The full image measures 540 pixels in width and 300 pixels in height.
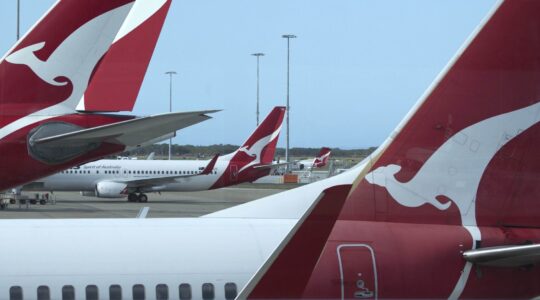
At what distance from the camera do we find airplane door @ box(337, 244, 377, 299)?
6.74 m

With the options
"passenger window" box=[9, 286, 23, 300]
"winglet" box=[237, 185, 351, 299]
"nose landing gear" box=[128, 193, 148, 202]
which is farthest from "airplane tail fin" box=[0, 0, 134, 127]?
"nose landing gear" box=[128, 193, 148, 202]

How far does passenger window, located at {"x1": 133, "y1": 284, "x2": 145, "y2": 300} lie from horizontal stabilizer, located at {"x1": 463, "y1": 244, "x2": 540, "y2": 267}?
245cm

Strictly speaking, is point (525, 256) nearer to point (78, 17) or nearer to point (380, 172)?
point (380, 172)

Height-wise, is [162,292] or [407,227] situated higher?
[407,227]

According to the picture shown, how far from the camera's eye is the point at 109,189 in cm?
4697

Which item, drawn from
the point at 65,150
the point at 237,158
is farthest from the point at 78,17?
the point at 237,158

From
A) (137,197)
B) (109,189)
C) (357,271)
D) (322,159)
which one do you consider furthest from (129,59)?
(322,159)

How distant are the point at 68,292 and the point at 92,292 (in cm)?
17

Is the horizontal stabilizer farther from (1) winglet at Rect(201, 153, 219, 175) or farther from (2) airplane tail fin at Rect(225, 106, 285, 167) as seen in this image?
(1) winglet at Rect(201, 153, 219, 175)

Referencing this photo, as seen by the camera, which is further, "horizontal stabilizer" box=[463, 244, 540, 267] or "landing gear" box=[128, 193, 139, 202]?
"landing gear" box=[128, 193, 139, 202]

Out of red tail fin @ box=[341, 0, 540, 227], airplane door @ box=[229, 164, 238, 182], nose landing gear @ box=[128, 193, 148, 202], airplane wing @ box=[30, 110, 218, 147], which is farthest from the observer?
nose landing gear @ box=[128, 193, 148, 202]

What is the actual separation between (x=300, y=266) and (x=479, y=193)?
7.46 ft

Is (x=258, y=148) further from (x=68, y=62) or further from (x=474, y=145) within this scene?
(x=474, y=145)

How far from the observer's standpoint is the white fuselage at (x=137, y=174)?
4653 cm
